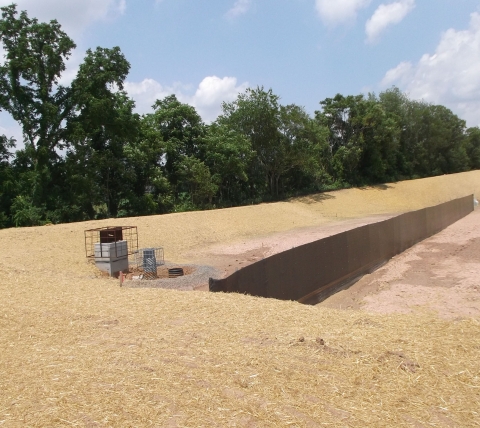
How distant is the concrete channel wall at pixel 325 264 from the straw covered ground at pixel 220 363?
372cm

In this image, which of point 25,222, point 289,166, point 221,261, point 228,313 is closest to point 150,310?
point 228,313

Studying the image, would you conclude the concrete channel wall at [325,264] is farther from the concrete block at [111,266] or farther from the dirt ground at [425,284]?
the concrete block at [111,266]

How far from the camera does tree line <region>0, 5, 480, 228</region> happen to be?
1253 inches

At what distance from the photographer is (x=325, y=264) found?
18.3 metres

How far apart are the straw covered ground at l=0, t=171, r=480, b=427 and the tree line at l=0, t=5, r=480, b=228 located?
23.1m

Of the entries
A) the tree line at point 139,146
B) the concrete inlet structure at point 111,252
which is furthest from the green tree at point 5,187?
the concrete inlet structure at point 111,252

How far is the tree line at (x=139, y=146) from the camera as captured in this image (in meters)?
31.8

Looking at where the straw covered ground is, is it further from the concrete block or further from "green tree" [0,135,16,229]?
"green tree" [0,135,16,229]

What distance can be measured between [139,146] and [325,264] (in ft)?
69.9

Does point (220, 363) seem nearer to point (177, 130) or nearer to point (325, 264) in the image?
point (325, 264)

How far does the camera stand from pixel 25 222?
97.5ft

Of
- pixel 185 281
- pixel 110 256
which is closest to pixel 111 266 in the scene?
→ pixel 110 256

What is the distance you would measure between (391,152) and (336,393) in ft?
181

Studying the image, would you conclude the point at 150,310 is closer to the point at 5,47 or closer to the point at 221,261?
the point at 221,261
